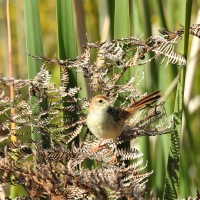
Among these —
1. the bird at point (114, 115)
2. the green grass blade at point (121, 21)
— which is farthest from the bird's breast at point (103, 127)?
the green grass blade at point (121, 21)

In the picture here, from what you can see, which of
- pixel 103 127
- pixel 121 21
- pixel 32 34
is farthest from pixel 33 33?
pixel 103 127

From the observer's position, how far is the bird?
1.86m

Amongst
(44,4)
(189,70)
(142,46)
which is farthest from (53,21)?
(142,46)

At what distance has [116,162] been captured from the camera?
170cm

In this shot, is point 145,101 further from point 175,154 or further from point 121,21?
point 121,21

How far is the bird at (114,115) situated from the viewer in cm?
186

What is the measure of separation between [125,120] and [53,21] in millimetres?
4595

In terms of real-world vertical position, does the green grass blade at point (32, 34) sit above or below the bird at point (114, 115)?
above

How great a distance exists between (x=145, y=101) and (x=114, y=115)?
24 cm

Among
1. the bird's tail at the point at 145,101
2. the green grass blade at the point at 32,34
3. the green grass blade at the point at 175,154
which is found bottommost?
the green grass blade at the point at 175,154

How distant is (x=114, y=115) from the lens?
2096 millimetres

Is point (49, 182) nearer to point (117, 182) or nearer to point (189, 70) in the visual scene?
point (117, 182)

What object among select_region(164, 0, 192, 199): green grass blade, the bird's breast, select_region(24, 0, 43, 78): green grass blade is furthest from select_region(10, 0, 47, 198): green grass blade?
select_region(164, 0, 192, 199): green grass blade

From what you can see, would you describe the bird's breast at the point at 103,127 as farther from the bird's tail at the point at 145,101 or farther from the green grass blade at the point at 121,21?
the green grass blade at the point at 121,21
